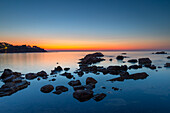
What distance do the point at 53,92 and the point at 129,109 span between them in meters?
14.5

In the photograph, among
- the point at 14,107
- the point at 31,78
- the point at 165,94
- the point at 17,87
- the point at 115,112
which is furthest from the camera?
the point at 31,78

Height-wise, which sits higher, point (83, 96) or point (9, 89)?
point (83, 96)

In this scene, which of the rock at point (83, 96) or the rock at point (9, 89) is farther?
the rock at point (9, 89)

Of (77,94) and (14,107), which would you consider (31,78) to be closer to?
(14,107)

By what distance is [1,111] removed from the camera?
15.3m

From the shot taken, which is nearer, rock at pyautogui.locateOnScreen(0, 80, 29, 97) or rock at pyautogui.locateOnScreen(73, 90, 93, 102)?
rock at pyautogui.locateOnScreen(73, 90, 93, 102)

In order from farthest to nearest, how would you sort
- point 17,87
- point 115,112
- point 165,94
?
point 17,87
point 165,94
point 115,112

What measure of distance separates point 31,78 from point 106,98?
24.8m

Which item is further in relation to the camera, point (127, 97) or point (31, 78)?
point (31, 78)

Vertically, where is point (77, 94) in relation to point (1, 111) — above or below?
above

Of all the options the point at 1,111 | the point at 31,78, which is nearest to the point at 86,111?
the point at 1,111

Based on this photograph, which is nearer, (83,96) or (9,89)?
(83,96)

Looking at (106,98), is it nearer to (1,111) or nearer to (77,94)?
(77,94)

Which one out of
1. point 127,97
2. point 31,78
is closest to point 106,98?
point 127,97
